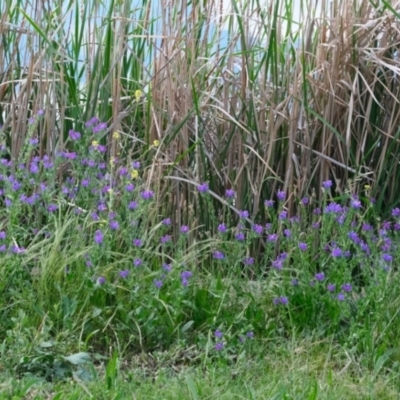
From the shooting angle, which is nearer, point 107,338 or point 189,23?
point 107,338

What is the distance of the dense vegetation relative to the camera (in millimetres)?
3193

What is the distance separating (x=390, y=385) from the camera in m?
3.05

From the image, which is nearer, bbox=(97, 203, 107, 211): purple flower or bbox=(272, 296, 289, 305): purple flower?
bbox=(272, 296, 289, 305): purple flower

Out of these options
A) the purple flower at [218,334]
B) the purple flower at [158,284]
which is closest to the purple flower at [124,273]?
the purple flower at [158,284]

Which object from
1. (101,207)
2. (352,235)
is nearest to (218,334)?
(352,235)

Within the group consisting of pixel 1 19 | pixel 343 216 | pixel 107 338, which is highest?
pixel 1 19

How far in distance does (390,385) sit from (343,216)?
0.90 metres

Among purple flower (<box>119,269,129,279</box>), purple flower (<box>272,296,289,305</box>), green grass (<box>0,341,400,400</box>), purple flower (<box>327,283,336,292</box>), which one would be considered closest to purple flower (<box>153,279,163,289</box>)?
purple flower (<box>119,269,129,279</box>)

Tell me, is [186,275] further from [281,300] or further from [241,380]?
[241,380]

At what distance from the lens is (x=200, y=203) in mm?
4324

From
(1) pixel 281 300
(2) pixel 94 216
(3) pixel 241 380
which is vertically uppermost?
(2) pixel 94 216

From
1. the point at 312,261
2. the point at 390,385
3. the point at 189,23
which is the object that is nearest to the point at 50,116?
the point at 189,23

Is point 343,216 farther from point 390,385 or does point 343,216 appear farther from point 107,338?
point 107,338

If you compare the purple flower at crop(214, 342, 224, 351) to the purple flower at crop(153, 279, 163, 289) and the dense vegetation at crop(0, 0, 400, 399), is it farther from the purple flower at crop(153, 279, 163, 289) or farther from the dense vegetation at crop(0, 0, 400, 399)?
the purple flower at crop(153, 279, 163, 289)
